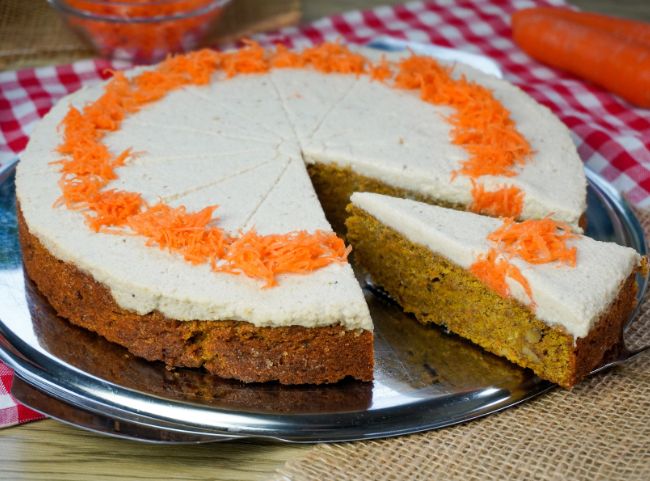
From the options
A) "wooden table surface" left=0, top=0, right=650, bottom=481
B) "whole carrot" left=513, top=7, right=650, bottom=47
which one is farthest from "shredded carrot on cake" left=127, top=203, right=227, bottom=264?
"whole carrot" left=513, top=7, right=650, bottom=47

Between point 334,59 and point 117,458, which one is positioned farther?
point 334,59

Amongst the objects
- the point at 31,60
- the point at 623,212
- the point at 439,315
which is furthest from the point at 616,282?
the point at 31,60

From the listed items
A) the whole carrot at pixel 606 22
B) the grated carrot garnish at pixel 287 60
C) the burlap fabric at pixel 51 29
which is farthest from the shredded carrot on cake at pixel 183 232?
the whole carrot at pixel 606 22

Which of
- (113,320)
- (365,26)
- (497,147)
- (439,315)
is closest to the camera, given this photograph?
(113,320)


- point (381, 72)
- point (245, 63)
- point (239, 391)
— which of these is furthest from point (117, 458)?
point (381, 72)

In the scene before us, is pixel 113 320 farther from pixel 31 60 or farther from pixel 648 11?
pixel 648 11

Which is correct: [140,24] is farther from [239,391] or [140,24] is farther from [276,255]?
[239,391]

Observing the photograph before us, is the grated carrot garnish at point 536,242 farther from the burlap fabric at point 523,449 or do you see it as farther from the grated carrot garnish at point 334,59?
the grated carrot garnish at point 334,59
